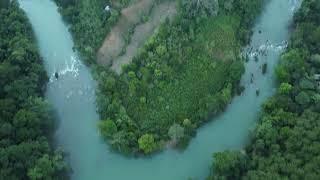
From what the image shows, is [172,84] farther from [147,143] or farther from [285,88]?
[285,88]

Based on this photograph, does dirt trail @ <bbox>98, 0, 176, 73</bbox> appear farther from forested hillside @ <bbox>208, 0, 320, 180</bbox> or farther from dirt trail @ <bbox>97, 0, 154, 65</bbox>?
forested hillside @ <bbox>208, 0, 320, 180</bbox>

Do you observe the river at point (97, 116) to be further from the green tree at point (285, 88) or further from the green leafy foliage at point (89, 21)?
the green tree at point (285, 88)

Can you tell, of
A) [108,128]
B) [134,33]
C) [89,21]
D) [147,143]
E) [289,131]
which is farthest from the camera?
[89,21]

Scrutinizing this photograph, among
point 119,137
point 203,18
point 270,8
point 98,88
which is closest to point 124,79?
point 98,88

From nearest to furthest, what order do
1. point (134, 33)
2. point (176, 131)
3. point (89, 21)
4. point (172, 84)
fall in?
point (176, 131) → point (172, 84) → point (134, 33) → point (89, 21)

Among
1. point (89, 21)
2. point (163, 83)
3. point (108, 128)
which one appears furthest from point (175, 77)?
point (89, 21)

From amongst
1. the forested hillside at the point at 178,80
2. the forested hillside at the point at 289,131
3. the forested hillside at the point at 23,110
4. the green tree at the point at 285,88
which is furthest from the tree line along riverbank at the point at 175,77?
the forested hillside at the point at 23,110
